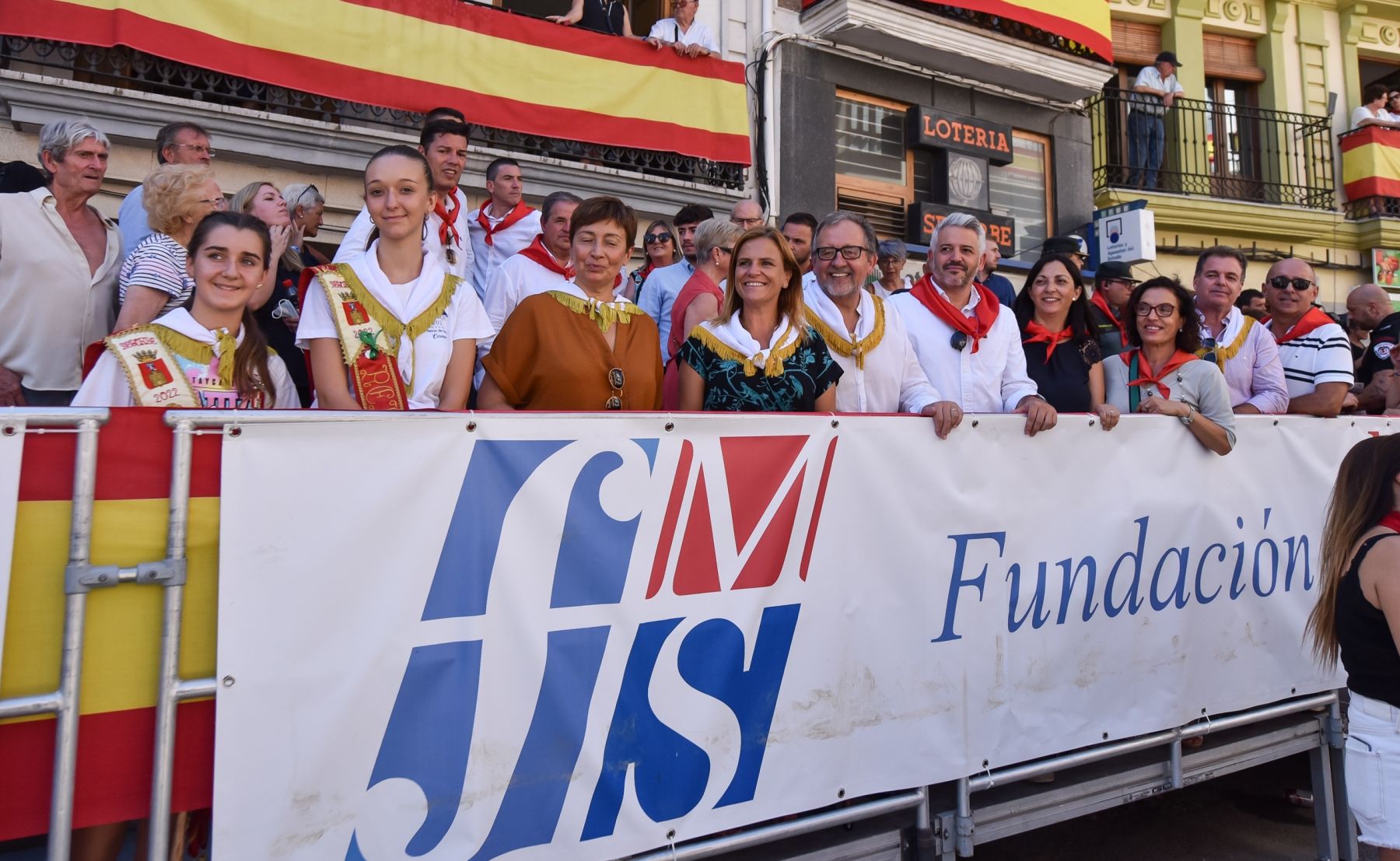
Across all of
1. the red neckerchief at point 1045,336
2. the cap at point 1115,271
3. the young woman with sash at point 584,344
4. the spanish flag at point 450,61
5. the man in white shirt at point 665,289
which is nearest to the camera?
the young woman with sash at point 584,344

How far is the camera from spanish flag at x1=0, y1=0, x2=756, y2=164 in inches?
263

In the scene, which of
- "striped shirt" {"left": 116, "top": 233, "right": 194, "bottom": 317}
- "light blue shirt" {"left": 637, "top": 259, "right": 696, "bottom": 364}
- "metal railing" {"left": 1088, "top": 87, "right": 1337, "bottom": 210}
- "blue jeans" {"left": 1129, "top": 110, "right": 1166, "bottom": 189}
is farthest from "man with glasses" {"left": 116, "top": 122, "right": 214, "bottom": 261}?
"blue jeans" {"left": 1129, "top": 110, "right": 1166, "bottom": 189}

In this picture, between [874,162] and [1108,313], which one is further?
[874,162]

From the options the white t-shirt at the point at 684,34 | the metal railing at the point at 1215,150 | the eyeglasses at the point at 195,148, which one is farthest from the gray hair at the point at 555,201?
the metal railing at the point at 1215,150

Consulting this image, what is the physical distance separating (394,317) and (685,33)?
718cm

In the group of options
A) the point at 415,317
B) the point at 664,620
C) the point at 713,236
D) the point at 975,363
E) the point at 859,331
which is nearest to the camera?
the point at 664,620

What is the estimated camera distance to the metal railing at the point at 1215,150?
539 inches

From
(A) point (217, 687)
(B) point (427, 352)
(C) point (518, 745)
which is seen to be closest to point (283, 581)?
(A) point (217, 687)

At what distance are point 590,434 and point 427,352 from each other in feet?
2.61

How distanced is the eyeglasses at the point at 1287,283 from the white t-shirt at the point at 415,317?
179 inches

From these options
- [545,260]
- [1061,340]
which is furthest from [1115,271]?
[545,260]

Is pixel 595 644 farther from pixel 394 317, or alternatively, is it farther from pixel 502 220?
pixel 502 220

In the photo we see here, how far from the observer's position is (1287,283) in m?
5.28

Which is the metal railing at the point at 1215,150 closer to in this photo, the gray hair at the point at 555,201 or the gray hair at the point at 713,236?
the gray hair at the point at 713,236
